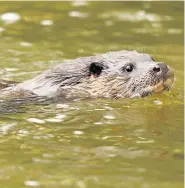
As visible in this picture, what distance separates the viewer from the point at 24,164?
5520 mm

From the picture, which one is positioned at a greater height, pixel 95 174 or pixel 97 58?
pixel 97 58

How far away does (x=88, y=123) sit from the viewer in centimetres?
685

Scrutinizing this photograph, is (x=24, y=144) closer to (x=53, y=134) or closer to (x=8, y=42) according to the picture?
(x=53, y=134)

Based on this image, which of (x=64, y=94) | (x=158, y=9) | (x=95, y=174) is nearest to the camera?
(x=95, y=174)

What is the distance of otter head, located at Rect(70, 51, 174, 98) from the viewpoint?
773cm

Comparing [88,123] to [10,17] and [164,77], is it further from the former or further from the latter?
[10,17]

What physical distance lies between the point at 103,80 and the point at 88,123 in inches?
44.9

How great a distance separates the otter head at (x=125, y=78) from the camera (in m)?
7.73

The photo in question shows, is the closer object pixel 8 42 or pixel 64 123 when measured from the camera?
pixel 64 123

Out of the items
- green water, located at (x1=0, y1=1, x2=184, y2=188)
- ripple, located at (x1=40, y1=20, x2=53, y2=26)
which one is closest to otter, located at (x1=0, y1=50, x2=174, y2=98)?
green water, located at (x1=0, y1=1, x2=184, y2=188)

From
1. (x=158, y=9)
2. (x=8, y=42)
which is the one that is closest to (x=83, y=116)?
(x=8, y=42)

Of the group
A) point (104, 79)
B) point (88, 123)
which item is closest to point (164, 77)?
point (104, 79)

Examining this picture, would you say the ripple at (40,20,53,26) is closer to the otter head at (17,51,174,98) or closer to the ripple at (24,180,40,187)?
the otter head at (17,51,174,98)

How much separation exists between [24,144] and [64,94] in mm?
1728
